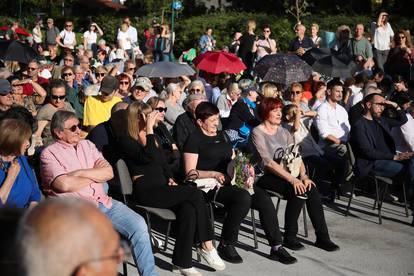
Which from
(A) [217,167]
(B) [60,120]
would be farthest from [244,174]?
(B) [60,120]

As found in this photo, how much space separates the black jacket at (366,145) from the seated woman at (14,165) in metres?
4.54

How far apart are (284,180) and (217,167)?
72cm

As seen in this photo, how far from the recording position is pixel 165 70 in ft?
39.8

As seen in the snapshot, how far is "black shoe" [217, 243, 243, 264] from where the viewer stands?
6.82 metres

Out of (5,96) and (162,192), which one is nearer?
(162,192)

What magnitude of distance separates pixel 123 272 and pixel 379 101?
442 cm

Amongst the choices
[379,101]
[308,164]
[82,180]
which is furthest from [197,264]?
[379,101]

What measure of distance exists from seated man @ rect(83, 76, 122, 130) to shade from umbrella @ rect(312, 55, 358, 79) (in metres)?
5.29

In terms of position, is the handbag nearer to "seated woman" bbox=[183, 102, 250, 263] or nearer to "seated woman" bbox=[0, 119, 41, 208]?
"seated woman" bbox=[183, 102, 250, 263]

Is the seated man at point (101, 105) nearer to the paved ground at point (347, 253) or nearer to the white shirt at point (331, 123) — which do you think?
the paved ground at point (347, 253)

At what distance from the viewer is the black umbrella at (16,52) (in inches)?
471

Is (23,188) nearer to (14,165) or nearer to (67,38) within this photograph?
(14,165)

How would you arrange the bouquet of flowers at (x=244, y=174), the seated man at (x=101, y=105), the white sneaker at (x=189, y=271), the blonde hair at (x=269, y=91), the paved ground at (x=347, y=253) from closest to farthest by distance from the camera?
1. the white sneaker at (x=189, y=271)
2. the paved ground at (x=347, y=253)
3. the bouquet of flowers at (x=244, y=174)
4. the seated man at (x=101, y=105)
5. the blonde hair at (x=269, y=91)

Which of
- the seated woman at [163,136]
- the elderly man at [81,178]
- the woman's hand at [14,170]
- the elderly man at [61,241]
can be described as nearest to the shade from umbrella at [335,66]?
the seated woman at [163,136]
